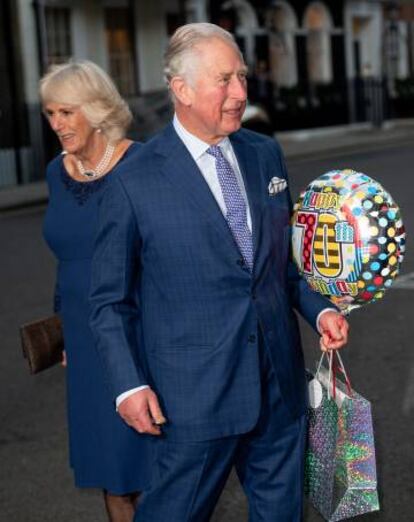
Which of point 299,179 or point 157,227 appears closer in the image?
point 157,227

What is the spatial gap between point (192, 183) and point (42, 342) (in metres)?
1.18

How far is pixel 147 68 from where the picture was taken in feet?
80.8

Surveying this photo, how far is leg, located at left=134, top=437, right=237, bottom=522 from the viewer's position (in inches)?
110

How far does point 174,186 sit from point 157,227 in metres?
0.11

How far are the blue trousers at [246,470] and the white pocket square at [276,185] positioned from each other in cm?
43

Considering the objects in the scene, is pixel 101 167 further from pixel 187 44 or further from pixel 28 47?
pixel 28 47

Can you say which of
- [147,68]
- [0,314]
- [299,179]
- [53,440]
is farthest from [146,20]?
[53,440]

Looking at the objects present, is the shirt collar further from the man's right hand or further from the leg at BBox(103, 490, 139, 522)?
the leg at BBox(103, 490, 139, 522)

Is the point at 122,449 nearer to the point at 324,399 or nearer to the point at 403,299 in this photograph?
the point at 324,399

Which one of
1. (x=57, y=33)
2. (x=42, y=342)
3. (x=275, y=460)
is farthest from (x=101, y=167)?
(x=57, y=33)

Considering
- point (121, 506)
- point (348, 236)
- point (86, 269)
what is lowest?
point (121, 506)

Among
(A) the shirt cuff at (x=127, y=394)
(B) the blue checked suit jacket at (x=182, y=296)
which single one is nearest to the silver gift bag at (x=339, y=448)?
(B) the blue checked suit jacket at (x=182, y=296)

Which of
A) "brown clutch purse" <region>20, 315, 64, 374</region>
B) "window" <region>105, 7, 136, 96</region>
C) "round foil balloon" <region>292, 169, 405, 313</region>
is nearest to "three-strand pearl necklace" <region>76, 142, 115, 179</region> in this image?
"brown clutch purse" <region>20, 315, 64, 374</region>

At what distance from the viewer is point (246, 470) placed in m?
3.00
